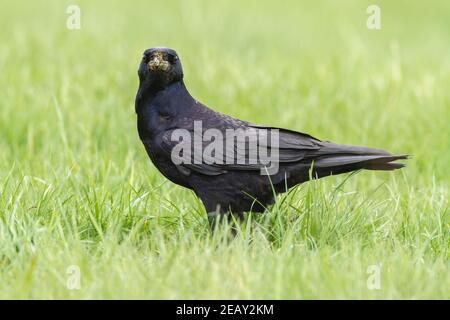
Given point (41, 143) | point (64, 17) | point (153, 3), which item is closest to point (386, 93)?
point (41, 143)

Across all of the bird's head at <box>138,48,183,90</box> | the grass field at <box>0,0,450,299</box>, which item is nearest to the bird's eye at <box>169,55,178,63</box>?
the bird's head at <box>138,48,183,90</box>

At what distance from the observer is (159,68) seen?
450 centimetres

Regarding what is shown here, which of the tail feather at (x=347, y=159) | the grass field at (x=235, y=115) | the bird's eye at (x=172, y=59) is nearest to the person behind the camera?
the grass field at (x=235, y=115)

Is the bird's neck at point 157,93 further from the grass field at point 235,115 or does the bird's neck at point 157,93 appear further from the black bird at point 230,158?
the grass field at point 235,115

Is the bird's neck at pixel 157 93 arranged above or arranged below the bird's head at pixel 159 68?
below

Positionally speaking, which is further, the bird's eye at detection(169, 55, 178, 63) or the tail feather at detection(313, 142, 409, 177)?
the bird's eye at detection(169, 55, 178, 63)

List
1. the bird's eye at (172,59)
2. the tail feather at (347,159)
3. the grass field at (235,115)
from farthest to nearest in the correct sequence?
the bird's eye at (172,59) → the tail feather at (347,159) → the grass field at (235,115)

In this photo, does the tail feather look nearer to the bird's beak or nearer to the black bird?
the black bird

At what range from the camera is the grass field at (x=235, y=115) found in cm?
368

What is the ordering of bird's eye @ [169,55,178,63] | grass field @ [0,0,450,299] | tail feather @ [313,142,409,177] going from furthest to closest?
bird's eye @ [169,55,178,63]
tail feather @ [313,142,409,177]
grass field @ [0,0,450,299]

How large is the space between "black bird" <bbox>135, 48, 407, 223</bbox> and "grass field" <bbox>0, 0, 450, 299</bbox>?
0.15 metres

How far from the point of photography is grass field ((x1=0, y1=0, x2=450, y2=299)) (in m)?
3.68

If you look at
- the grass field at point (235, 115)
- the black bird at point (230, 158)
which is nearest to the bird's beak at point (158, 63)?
the black bird at point (230, 158)
